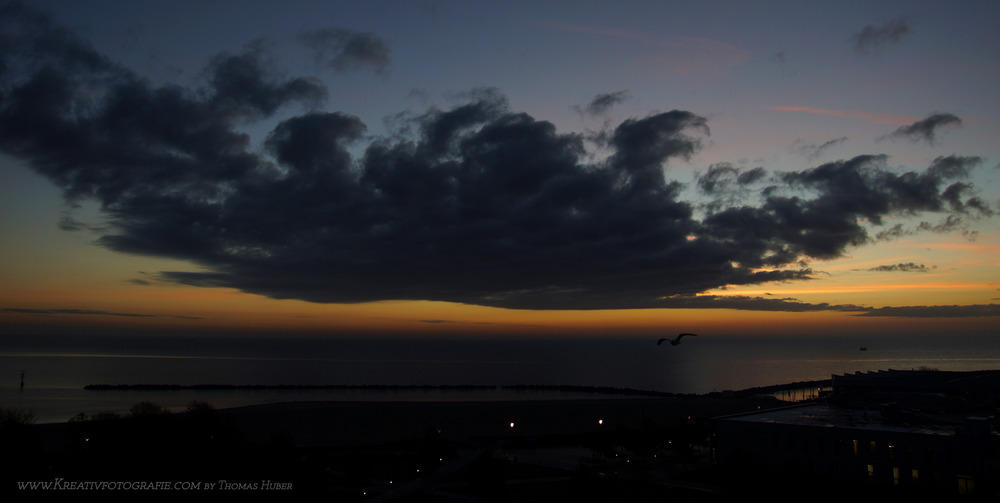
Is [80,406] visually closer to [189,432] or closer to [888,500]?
[189,432]

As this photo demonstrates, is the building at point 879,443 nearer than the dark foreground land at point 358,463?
Yes

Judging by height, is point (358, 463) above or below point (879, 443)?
below

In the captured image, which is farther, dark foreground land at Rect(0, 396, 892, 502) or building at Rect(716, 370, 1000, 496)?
dark foreground land at Rect(0, 396, 892, 502)

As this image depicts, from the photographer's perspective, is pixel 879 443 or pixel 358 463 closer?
pixel 879 443

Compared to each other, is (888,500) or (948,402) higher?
(948,402)

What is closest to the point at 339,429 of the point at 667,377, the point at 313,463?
the point at 313,463
